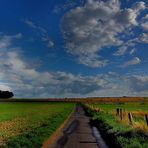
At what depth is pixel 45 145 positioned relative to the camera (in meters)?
19.8

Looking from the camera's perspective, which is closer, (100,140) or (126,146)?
(126,146)

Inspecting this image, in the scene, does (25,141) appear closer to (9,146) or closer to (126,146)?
(9,146)

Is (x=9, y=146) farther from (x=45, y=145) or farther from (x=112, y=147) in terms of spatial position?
(x=112, y=147)

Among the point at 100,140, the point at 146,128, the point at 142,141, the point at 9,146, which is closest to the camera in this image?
the point at 9,146

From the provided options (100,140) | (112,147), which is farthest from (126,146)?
(100,140)

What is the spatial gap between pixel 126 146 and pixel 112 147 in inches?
106

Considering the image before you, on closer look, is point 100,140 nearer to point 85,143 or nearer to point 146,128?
point 85,143

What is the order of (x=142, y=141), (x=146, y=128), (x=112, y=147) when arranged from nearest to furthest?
1. (x=142, y=141)
2. (x=112, y=147)
3. (x=146, y=128)

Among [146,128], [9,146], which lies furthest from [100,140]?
[9,146]

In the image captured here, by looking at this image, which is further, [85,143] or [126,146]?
[85,143]

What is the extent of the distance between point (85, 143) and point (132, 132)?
2.90 m

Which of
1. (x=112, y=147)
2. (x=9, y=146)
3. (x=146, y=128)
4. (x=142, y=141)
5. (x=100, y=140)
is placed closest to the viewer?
(x=9, y=146)

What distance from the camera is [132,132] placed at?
66.4 ft

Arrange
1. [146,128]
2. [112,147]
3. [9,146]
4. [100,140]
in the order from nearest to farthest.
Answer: [9,146], [112,147], [146,128], [100,140]
